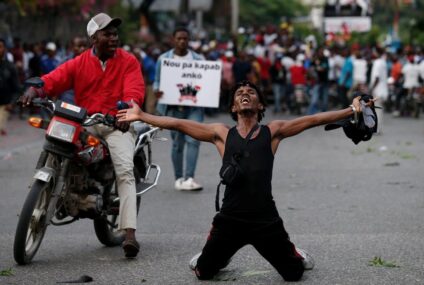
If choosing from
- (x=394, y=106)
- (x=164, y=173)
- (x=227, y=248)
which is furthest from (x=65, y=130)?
(x=394, y=106)

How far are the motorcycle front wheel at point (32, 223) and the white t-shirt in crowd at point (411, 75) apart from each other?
2114cm

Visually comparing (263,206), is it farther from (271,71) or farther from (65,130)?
(271,71)

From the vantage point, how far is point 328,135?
21.2 m

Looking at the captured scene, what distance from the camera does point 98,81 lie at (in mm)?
8594

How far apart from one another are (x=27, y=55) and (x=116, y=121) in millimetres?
21119

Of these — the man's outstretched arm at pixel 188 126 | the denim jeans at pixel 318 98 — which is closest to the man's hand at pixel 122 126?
the man's outstretched arm at pixel 188 126

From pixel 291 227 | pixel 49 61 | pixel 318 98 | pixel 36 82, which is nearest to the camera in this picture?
pixel 36 82

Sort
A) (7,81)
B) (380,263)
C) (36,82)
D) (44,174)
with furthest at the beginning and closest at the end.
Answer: (7,81) < (36,82) < (380,263) < (44,174)

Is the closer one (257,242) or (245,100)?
(257,242)

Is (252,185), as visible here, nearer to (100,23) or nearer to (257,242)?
(257,242)

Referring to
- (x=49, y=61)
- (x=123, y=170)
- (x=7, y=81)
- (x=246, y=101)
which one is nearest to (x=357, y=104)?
(x=246, y=101)

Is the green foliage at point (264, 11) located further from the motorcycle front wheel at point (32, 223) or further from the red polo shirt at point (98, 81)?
the motorcycle front wheel at point (32, 223)

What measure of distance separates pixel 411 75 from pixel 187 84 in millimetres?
16190

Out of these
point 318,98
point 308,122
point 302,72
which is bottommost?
point 318,98
